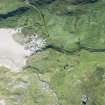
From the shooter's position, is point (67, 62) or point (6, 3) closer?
point (67, 62)

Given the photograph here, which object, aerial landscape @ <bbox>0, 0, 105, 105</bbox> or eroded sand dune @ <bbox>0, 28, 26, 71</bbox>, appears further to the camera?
eroded sand dune @ <bbox>0, 28, 26, 71</bbox>

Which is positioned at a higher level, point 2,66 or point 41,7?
point 41,7

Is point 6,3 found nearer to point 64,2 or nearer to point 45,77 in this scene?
point 64,2

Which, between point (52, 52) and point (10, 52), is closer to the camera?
point (52, 52)

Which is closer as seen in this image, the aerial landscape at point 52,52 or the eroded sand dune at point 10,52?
the aerial landscape at point 52,52

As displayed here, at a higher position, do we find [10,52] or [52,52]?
[52,52]

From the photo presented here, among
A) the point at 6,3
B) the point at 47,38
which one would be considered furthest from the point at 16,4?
the point at 47,38
